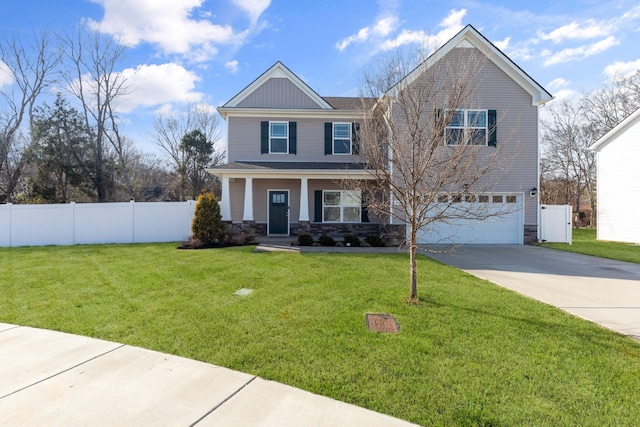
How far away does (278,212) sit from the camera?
15.0 m

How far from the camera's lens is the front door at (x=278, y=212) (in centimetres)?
1499

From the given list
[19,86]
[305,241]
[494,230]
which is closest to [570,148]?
[494,230]

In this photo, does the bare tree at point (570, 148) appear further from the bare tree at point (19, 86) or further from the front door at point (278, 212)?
the bare tree at point (19, 86)

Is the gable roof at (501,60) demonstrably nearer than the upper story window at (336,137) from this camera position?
Yes

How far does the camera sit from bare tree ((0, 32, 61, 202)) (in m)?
19.6

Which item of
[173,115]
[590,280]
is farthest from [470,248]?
[173,115]

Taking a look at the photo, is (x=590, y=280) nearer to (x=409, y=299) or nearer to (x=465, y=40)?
(x=409, y=299)

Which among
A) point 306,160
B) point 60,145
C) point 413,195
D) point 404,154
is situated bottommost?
point 413,195

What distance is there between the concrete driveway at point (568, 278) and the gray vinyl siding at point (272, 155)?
7.35 metres

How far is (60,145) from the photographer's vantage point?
61.1 feet

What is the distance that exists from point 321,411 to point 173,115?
3026cm

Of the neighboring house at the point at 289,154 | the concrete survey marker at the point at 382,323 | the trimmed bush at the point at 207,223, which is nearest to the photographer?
the concrete survey marker at the point at 382,323

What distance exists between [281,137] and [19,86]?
1838 centimetres

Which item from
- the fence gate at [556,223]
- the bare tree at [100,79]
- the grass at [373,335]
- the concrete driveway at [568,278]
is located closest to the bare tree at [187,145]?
the bare tree at [100,79]
